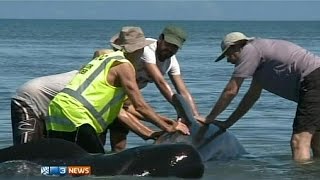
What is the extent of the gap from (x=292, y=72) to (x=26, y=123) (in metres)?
2.58

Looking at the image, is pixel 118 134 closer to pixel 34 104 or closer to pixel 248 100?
pixel 34 104

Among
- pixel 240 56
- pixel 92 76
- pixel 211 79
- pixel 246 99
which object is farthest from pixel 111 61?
pixel 211 79

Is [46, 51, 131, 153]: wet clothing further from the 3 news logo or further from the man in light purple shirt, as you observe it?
the man in light purple shirt

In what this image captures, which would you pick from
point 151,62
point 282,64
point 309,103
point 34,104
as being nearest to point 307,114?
point 309,103

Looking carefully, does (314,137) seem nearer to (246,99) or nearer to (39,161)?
(246,99)

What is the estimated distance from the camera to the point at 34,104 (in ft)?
28.6

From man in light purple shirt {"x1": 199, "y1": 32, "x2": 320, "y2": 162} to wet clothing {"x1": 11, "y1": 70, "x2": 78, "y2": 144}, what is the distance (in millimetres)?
1526

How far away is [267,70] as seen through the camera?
9.04m

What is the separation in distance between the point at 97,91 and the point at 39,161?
0.80 metres

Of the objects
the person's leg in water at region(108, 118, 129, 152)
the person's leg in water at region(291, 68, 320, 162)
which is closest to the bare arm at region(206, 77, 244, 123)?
the person's leg in water at region(291, 68, 320, 162)

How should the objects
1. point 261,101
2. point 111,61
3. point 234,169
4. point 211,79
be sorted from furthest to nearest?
point 211,79, point 261,101, point 234,169, point 111,61

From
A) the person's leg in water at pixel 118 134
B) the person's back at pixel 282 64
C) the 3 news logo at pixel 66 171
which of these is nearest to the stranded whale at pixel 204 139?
the person's leg in water at pixel 118 134

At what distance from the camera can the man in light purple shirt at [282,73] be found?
8852 mm

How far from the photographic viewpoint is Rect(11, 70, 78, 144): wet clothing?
866cm
